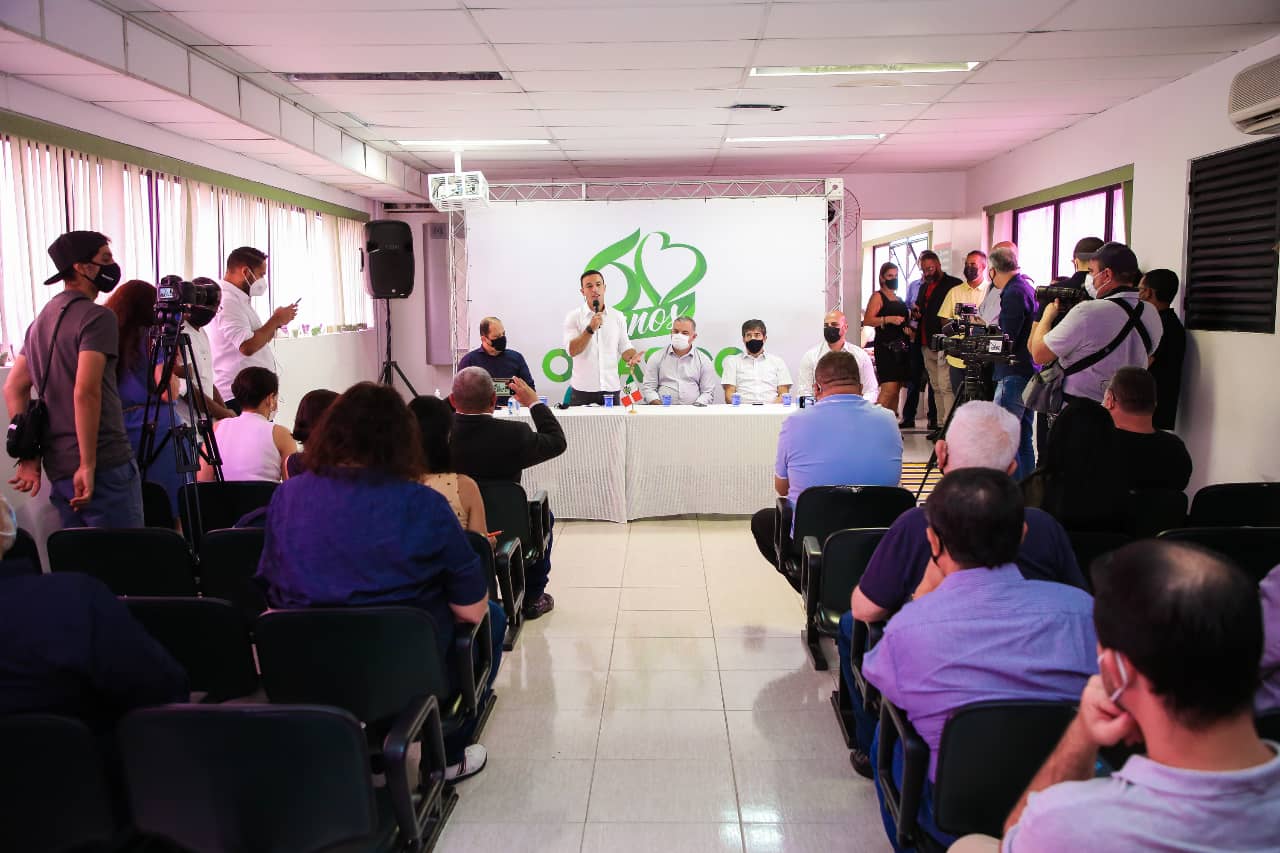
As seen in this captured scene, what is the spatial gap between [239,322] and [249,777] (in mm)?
3799

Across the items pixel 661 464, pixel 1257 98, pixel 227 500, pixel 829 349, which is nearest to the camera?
pixel 227 500

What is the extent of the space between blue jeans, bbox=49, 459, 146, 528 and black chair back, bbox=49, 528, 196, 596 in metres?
0.62

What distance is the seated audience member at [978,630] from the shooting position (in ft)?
5.16

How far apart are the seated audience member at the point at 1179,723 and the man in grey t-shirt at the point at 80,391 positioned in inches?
123

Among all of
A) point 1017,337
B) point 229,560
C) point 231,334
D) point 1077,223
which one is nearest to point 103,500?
point 229,560

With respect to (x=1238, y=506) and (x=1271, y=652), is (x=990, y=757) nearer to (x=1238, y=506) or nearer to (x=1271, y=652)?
(x=1271, y=652)

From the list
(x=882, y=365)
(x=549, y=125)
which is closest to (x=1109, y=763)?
(x=549, y=125)

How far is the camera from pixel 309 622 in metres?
1.84

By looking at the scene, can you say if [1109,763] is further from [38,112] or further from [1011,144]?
[1011,144]

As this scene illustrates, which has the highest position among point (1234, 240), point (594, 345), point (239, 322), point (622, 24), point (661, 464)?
point (622, 24)

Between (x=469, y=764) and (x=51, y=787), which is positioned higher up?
(x=51, y=787)

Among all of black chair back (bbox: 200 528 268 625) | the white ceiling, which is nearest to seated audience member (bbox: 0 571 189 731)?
black chair back (bbox: 200 528 268 625)

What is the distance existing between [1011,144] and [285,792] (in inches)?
315

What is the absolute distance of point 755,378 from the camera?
6.67 meters
